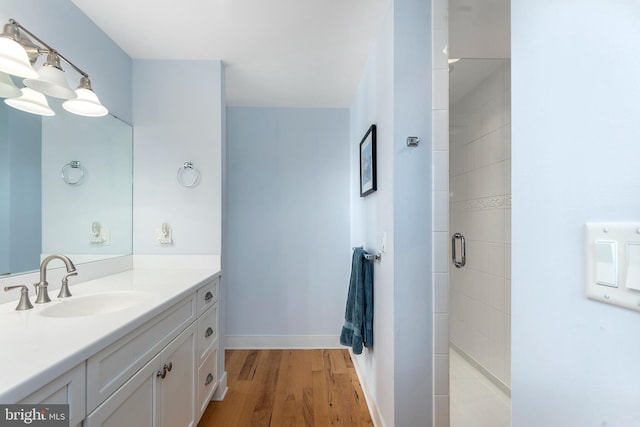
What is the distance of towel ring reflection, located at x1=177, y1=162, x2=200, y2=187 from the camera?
2.13m

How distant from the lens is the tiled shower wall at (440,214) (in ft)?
4.73

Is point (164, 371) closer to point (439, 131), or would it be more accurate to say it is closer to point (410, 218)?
point (410, 218)

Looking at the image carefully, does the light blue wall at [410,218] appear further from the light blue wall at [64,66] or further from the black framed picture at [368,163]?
the light blue wall at [64,66]

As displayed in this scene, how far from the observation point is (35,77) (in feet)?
3.79

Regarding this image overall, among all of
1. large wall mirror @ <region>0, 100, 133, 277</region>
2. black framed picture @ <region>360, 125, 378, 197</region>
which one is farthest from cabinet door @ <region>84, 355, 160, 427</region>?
black framed picture @ <region>360, 125, 378, 197</region>

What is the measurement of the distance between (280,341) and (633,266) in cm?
290

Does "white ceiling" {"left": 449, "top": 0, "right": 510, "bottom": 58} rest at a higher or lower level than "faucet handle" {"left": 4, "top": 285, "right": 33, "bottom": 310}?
higher

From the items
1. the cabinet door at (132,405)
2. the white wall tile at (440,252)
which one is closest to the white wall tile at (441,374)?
the white wall tile at (440,252)

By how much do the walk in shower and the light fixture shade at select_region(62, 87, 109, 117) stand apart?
2.32 meters

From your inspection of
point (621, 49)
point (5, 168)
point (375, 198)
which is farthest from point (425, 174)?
point (5, 168)

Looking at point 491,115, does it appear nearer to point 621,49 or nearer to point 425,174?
point 425,174

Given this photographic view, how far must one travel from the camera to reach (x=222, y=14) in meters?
1.68

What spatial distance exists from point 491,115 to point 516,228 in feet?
6.69

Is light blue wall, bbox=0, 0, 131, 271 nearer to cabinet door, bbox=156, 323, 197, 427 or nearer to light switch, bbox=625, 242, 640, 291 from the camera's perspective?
cabinet door, bbox=156, 323, 197, 427
